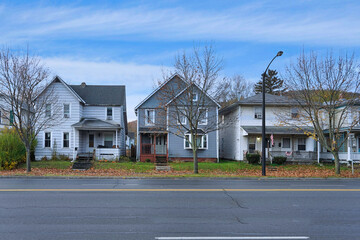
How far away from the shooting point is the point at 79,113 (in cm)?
3400

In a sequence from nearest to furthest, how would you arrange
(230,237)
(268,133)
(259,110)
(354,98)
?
(230,237)
(354,98)
(268,133)
(259,110)

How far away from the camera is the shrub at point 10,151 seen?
26.6 m

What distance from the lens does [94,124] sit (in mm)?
33781

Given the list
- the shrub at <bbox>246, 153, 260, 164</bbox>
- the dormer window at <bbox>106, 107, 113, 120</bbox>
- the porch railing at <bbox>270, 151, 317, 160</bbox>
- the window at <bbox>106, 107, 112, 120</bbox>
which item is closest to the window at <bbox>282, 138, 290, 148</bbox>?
the porch railing at <bbox>270, 151, 317, 160</bbox>

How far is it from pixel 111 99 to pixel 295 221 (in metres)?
29.6

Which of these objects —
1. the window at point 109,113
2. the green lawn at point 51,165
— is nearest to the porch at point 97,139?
the window at point 109,113

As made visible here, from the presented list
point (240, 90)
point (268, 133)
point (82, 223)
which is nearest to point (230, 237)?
point (82, 223)

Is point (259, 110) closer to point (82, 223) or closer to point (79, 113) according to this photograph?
point (79, 113)

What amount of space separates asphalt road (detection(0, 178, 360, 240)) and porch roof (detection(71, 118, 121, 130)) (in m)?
19.6

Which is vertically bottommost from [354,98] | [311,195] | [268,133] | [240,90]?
[311,195]

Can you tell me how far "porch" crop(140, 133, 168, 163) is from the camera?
33.8 metres

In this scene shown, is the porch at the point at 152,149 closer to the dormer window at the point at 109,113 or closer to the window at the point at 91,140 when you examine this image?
the dormer window at the point at 109,113

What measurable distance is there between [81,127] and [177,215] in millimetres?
25632

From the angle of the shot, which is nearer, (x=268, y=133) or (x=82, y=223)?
(x=82, y=223)
